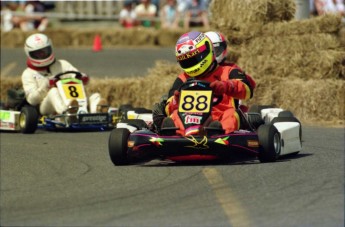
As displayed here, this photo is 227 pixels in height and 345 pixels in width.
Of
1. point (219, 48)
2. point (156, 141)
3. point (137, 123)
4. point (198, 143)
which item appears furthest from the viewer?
point (219, 48)

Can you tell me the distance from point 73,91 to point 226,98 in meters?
4.22

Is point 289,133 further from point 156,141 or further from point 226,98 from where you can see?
point 156,141

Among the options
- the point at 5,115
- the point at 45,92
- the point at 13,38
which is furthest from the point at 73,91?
the point at 13,38

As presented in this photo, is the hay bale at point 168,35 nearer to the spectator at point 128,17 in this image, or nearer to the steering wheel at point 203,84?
the spectator at point 128,17

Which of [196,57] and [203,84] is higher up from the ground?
[196,57]

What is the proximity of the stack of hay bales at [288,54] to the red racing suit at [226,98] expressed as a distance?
3285 mm

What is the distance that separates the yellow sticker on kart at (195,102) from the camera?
1009 centimetres

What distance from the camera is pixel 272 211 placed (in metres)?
7.46

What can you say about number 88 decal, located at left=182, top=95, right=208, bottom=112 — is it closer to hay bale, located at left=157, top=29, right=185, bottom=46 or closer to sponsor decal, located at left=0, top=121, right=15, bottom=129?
sponsor decal, located at left=0, top=121, right=15, bottom=129

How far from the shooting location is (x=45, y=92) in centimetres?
1462

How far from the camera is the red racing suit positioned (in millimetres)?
10141

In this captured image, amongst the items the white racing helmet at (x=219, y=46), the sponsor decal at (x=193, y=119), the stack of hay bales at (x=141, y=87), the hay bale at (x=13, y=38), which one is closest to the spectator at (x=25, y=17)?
the hay bale at (x=13, y=38)

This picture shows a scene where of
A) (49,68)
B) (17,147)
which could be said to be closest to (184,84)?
(17,147)

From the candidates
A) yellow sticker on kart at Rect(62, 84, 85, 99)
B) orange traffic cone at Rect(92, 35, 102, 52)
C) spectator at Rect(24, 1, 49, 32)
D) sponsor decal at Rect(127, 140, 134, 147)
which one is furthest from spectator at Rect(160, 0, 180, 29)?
sponsor decal at Rect(127, 140, 134, 147)
